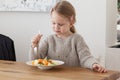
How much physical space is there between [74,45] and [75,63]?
4.6 inches

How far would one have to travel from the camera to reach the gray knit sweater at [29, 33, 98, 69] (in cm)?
173

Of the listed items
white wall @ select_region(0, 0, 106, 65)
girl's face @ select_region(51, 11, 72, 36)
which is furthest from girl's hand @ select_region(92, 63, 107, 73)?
white wall @ select_region(0, 0, 106, 65)

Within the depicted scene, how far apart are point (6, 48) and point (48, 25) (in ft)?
1.73

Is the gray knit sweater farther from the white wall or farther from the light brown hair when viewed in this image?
the white wall

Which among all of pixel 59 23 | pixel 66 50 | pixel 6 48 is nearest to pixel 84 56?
pixel 66 50

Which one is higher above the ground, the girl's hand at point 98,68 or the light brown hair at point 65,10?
the light brown hair at point 65,10

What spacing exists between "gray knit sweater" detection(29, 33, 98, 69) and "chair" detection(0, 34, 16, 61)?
61 cm

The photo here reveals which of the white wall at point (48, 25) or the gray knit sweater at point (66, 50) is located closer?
the gray knit sweater at point (66, 50)

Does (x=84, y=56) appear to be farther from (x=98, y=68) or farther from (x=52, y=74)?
(x=52, y=74)

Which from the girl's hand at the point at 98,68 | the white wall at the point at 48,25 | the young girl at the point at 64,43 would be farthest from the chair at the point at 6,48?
the girl's hand at the point at 98,68

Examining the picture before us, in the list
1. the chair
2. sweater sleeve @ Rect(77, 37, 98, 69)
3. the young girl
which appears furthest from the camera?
the chair

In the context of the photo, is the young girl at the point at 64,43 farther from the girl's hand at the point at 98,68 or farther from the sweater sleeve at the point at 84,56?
the girl's hand at the point at 98,68

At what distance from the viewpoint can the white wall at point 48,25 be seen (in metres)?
2.41

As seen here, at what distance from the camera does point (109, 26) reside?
2.43m
